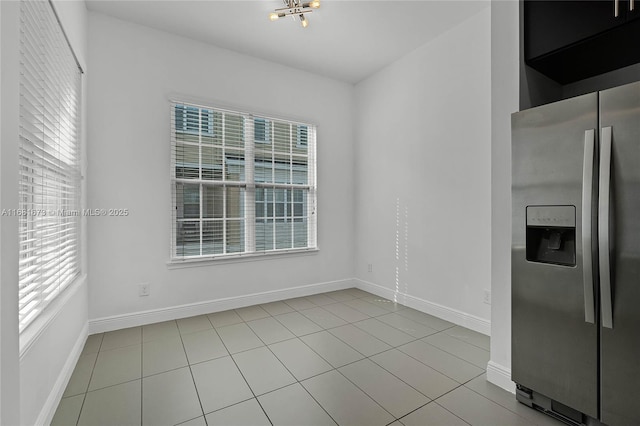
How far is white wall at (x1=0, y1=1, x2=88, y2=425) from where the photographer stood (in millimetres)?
1270

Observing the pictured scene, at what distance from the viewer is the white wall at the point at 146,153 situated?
308 centimetres

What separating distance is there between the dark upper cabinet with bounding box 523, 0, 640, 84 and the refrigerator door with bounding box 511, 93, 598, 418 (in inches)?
18.1

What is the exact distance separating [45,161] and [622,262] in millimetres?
3246

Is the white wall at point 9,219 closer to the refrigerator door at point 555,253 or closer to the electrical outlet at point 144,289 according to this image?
the electrical outlet at point 144,289

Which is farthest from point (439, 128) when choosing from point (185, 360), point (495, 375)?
point (185, 360)

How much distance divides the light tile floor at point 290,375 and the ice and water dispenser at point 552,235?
93cm

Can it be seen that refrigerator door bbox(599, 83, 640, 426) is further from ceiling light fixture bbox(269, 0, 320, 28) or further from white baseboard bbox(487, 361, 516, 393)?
ceiling light fixture bbox(269, 0, 320, 28)

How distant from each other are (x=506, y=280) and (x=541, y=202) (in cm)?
58

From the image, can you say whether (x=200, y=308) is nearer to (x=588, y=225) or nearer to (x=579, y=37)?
(x=588, y=225)

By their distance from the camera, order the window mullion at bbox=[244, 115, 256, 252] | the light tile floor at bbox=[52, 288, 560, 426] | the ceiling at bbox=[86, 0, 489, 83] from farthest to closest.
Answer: the window mullion at bbox=[244, 115, 256, 252], the ceiling at bbox=[86, 0, 489, 83], the light tile floor at bbox=[52, 288, 560, 426]

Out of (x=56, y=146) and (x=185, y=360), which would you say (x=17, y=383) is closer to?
(x=185, y=360)

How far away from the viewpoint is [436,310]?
347cm

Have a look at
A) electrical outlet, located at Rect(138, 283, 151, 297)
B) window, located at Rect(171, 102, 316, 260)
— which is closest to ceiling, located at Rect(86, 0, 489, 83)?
window, located at Rect(171, 102, 316, 260)

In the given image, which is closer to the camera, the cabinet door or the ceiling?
the cabinet door
